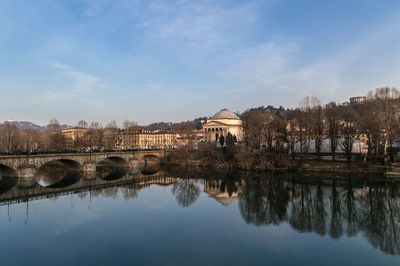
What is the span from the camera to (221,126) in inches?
5512

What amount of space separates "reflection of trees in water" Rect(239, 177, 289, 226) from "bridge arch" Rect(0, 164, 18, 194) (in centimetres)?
3153

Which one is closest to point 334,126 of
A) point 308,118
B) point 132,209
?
point 308,118

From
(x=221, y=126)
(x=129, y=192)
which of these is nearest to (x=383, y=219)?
(x=129, y=192)

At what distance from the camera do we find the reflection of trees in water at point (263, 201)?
31397mm

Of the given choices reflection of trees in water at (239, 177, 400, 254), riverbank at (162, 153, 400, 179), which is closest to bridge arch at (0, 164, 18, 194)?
reflection of trees in water at (239, 177, 400, 254)

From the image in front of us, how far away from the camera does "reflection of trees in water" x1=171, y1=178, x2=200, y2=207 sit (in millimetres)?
40938

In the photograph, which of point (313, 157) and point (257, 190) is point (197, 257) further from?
point (313, 157)

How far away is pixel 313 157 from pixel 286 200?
109 feet

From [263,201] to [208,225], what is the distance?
11.7 meters

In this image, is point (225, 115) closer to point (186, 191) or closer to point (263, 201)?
point (186, 191)

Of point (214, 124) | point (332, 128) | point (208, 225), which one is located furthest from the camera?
point (214, 124)

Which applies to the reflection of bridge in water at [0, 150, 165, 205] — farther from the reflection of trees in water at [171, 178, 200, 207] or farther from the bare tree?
the bare tree

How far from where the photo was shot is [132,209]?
35938 mm

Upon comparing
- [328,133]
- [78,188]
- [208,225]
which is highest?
[328,133]
